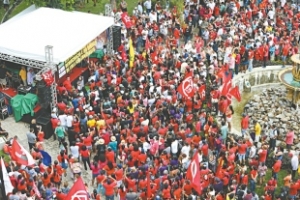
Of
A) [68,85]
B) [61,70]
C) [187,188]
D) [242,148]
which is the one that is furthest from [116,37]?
[187,188]

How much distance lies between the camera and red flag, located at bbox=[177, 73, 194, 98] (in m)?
21.0

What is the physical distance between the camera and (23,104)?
21938 mm

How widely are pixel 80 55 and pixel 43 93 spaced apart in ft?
9.43

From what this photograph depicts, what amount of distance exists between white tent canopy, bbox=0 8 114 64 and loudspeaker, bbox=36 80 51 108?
1.08 metres

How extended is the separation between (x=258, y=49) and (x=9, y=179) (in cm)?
1394

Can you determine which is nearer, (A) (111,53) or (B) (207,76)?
(B) (207,76)

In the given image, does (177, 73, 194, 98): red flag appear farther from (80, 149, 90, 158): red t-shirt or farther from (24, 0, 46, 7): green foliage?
(24, 0, 46, 7): green foliage

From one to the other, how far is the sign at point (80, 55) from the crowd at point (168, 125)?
0.71 metres

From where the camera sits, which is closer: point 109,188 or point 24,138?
point 109,188

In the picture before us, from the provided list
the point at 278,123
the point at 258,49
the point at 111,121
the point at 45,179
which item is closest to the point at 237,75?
the point at 258,49

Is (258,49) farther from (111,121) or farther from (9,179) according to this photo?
(9,179)

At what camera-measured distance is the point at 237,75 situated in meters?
25.7

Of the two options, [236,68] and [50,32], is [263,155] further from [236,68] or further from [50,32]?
[50,32]

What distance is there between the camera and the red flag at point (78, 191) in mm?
15258
